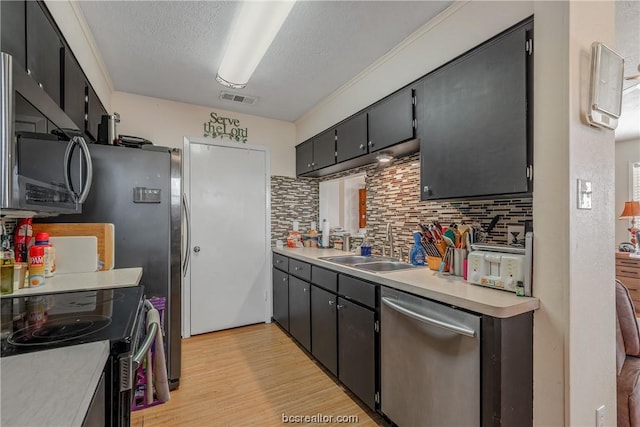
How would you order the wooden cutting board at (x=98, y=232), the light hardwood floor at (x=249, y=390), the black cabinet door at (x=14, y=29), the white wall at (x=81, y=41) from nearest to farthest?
the black cabinet door at (x=14, y=29) → the white wall at (x=81, y=41) → the wooden cutting board at (x=98, y=232) → the light hardwood floor at (x=249, y=390)

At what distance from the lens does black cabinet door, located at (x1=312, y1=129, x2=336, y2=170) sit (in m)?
2.95

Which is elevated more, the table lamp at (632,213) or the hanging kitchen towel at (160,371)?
the table lamp at (632,213)

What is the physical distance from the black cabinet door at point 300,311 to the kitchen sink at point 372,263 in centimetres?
40

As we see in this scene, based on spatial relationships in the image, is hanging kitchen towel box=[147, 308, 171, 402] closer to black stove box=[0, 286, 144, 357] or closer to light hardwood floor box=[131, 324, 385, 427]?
black stove box=[0, 286, 144, 357]

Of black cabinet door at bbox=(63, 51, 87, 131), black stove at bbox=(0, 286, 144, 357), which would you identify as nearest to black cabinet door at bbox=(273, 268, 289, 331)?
black stove at bbox=(0, 286, 144, 357)

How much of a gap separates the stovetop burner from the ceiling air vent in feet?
8.10

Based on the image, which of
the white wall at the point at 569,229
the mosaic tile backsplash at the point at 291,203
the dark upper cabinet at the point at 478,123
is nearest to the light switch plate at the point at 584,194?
the white wall at the point at 569,229

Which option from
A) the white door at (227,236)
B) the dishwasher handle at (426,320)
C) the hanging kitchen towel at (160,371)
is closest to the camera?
the hanging kitchen towel at (160,371)

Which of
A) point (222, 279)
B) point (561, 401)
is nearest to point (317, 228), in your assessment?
point (222, 279)

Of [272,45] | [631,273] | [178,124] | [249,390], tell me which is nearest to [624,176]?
[631,273]

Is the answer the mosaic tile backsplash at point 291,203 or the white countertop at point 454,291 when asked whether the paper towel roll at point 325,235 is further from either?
the white countertop at point 454,291

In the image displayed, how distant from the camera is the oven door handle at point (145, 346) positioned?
0.91 meters

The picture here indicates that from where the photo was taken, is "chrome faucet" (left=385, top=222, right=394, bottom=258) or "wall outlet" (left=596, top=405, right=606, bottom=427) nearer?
"wall outlet" (left=596, top=405, right=606, bottom=427)

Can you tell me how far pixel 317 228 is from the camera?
385 cm
